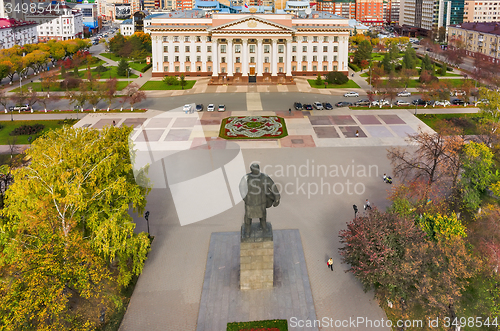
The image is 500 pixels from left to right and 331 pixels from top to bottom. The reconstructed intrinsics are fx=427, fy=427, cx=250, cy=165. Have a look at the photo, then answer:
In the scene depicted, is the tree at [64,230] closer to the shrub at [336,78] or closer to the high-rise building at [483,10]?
the shrub at [336,78]

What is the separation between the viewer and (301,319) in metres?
26.1

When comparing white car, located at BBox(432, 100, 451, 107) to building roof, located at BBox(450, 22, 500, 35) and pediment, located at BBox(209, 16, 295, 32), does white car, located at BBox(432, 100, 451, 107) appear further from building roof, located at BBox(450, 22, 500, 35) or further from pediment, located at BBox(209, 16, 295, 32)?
building roof, located at BBox(450, 22, 500, 35)

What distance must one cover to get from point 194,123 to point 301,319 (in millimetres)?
48137

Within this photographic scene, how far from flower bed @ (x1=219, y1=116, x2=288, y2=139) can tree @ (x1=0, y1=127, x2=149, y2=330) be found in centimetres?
3199

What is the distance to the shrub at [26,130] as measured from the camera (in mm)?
63919

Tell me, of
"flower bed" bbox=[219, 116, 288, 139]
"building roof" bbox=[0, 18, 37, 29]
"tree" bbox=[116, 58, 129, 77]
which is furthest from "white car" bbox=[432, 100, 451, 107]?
"building roof" bbox=[0, 18, 37, 29]

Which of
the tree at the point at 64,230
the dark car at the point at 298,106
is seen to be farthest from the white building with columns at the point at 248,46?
the tree at the point at 64,230

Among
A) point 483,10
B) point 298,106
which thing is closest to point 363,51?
point 298,106

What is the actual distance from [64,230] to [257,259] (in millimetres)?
11919

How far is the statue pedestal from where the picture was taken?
89.5 ft

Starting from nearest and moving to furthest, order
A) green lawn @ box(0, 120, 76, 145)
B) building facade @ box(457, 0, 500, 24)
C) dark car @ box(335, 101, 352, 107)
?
green lawn @ box(0, 120, 76, 145), dark car @ box(335, 101, 352, 107), building facade @ box(457, 0, 500, 24)

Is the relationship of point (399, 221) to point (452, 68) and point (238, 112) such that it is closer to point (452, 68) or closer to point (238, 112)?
point (238, 112)

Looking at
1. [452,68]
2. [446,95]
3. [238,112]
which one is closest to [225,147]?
[238,112]

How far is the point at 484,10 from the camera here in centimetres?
17738
